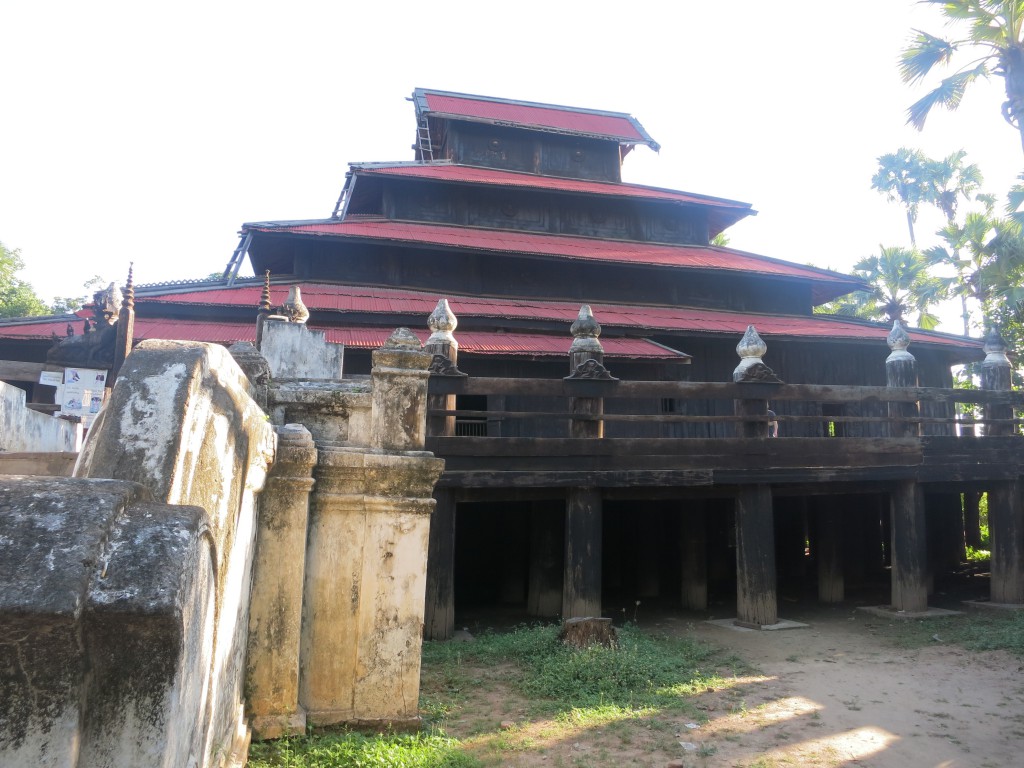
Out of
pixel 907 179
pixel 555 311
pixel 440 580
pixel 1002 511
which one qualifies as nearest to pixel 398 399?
pixel 440 580

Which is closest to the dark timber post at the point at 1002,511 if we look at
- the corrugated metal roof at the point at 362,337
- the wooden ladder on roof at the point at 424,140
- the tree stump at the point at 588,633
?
the corrugated metal roof at the point at 362,337

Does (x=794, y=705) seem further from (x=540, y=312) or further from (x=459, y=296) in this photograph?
(x=459, y=296)

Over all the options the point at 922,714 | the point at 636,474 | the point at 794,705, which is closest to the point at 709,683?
the point at 794,705

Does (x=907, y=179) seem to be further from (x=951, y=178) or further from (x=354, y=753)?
(x=354, y=753)

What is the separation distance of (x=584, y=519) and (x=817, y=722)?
380cm

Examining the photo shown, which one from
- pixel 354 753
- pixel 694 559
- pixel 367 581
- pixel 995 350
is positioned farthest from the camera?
pixel 995 350

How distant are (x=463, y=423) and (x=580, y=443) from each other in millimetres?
4254

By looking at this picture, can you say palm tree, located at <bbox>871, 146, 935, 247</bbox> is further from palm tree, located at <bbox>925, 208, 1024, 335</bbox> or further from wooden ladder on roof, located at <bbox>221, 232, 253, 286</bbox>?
wooden ladder on roof, located at <bbox>221, 232, 253, 286</bbox>

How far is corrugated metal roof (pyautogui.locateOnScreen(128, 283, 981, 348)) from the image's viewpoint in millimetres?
12836

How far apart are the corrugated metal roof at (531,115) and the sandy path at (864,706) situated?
1457cm

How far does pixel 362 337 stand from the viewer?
1190 centimetres

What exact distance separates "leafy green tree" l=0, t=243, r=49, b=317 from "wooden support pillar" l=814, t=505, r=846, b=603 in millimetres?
29058

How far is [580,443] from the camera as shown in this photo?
950 centimetres

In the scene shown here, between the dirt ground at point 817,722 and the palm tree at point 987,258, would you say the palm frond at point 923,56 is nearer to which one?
the palm tree at point 987,258
